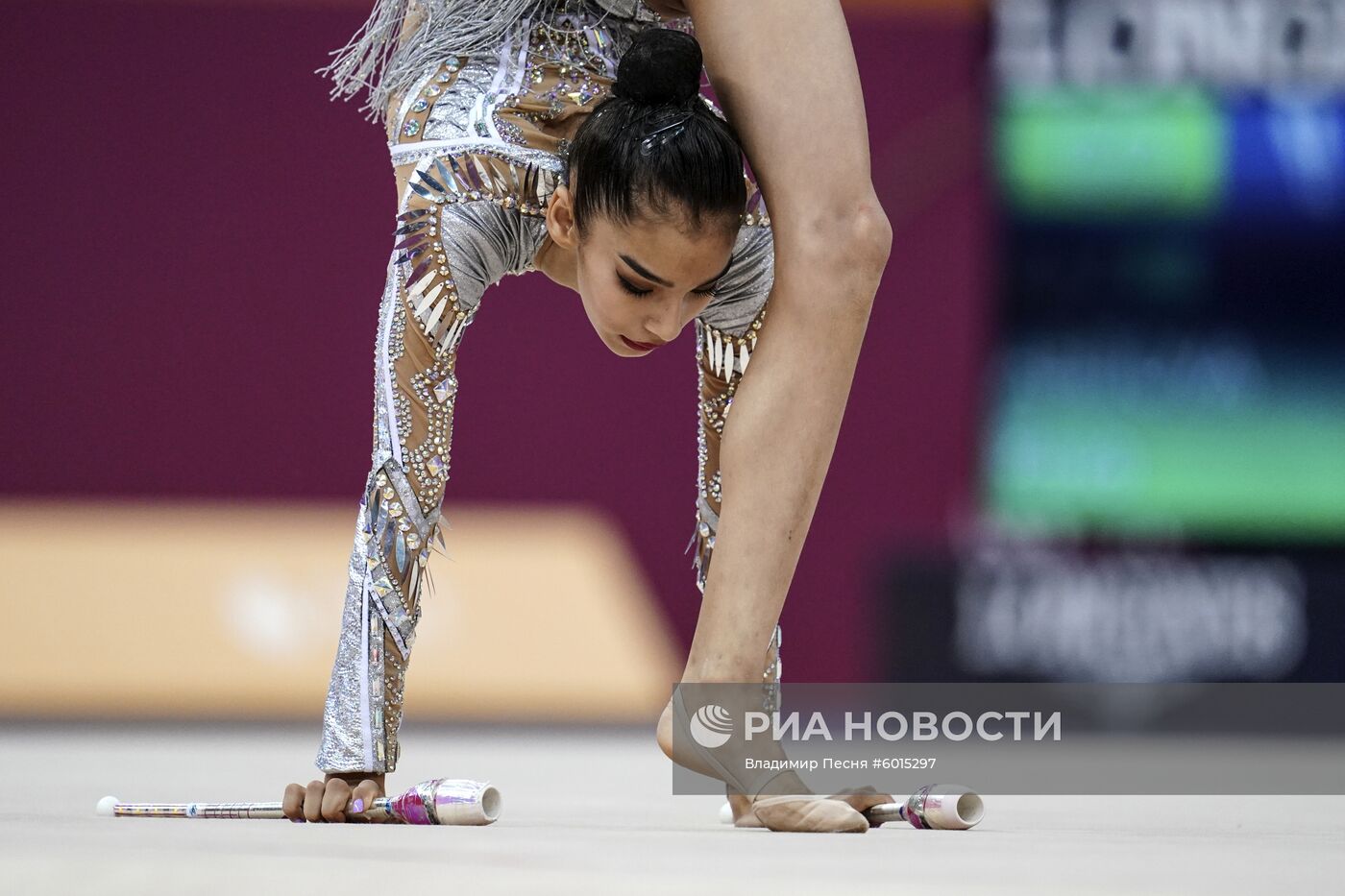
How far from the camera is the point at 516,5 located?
1.86 m

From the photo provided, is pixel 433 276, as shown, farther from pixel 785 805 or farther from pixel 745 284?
pixel 785 805

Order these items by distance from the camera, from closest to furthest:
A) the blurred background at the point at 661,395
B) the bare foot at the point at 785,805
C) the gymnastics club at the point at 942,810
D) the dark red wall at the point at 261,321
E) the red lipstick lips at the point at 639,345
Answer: the bare foot at the point at 785,805 → the gymnastics club at the point at 942,810 → the red lipstick lips at the point at 639,345 → the blurred background at the point at 661,395 → the dark red wall at the point at 261,321

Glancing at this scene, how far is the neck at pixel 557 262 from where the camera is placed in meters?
1.86

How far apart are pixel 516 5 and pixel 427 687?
272 centimetres

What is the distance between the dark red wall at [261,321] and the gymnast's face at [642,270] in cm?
282

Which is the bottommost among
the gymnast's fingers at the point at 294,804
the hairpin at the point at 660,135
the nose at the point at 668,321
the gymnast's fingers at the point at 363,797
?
the gymnast's fingers at the point at 294,804

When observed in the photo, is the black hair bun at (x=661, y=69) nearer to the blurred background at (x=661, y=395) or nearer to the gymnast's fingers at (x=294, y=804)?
the gymnast's fingers at (x=294, y=804)

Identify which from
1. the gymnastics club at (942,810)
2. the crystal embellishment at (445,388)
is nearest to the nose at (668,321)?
the crystal embellishment at (445,388)

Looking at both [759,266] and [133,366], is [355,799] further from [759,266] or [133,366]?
[133,366]

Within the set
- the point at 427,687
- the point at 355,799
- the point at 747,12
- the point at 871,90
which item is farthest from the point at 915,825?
the point at 871,90

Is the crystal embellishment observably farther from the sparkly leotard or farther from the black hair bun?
the black hair bun

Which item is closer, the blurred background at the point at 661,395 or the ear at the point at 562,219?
the ear at the point at 562,219

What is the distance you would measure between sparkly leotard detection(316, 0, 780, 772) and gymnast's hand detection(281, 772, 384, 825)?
2cm

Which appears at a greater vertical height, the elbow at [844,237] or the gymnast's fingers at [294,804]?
the elbow at [844,237]
